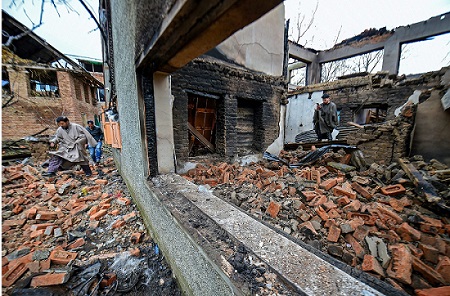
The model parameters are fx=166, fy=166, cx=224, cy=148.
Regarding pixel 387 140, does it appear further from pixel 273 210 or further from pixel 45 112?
pixel 45 112

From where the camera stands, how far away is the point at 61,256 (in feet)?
6.54

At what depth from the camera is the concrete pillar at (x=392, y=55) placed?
8748 millimetres

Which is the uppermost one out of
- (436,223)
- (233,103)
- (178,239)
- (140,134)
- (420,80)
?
(420,80)

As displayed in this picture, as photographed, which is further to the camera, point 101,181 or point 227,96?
point 227,96

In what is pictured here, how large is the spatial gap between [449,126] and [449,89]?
911 millimetres

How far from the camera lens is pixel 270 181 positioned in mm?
3312

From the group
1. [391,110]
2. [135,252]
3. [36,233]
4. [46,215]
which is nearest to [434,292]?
[135,252]

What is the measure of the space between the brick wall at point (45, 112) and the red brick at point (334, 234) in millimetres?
5080

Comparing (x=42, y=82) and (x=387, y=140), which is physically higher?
(x=42, y=82)

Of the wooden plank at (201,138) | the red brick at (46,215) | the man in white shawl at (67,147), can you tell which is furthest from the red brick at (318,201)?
the man in white shawl at (67,147)

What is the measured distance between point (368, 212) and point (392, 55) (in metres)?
11.2

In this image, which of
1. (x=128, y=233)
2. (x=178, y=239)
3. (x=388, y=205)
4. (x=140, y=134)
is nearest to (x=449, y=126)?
(x=388, y=205)

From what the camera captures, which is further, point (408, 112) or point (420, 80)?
point (420, 80)

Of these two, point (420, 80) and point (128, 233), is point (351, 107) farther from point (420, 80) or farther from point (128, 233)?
point (128, 233)
